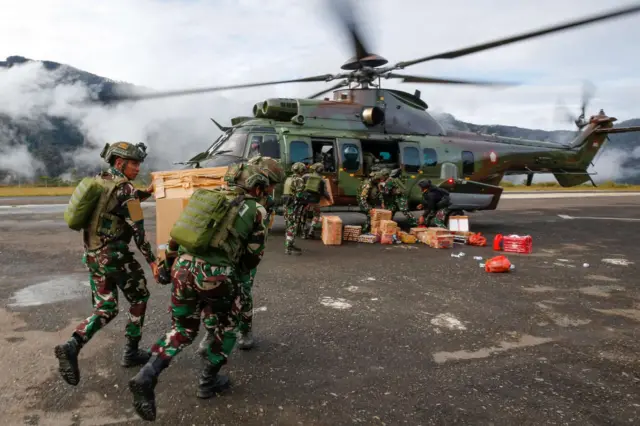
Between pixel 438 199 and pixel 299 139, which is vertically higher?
pixel 299 139

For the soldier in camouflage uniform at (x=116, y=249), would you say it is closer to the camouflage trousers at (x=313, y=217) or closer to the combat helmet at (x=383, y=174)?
the camouflage trousers at (x=313, y=217)

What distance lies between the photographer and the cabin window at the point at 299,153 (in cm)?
1028

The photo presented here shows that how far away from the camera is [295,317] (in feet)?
15.9

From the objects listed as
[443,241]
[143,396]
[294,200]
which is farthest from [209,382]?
[443,241]

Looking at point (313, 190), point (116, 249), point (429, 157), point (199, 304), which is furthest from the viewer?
point (429, 157)

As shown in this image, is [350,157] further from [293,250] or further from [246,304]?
[246,304]

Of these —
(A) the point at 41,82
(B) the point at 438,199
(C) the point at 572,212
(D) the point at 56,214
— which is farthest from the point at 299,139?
(A) the point at 41,82

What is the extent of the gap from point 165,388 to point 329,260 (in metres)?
4.77

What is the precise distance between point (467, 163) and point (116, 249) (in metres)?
11.0

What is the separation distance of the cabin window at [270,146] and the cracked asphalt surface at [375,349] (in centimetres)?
326

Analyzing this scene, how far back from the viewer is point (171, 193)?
470 centimetres

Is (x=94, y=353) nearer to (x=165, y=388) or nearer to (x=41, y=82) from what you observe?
(x=165, y=388)

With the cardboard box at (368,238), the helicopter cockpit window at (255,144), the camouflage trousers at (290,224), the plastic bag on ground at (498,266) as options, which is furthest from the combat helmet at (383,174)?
the plastic bag on ground at (498,266)

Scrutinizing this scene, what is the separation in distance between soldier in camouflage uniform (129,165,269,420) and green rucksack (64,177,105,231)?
29.9 inches
